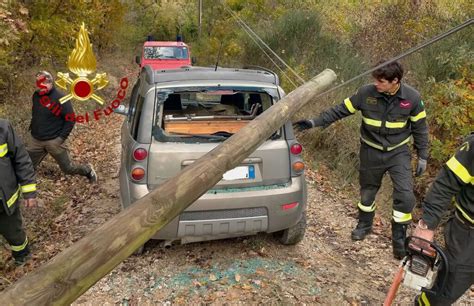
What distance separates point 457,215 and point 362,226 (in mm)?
2099

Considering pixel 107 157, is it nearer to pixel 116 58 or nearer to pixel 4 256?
pixel 4 256

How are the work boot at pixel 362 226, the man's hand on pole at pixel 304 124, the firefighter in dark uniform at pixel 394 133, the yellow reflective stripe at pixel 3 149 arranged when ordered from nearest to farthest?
the yellow reflective stripe at pixel 3 149 → the firefighter in dark uniform at pixel 394 133 → the man's hand on pole at pixel 304 124 → the work boot at pixel 362 226

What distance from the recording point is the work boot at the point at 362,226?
4.82 meters

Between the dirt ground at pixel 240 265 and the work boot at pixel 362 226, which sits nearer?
the dirt ground at pixel 240 265

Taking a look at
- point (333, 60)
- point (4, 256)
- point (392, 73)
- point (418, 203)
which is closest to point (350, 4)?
point (333, 60)

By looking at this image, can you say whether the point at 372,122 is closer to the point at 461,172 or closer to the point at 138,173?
the point at 461,172

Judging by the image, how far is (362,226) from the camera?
488 cm

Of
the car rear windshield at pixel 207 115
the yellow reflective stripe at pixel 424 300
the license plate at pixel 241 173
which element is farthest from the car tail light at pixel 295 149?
the yellow reflective stripe at pixel 424 300

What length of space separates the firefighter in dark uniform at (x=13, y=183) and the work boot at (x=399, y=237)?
3.84m

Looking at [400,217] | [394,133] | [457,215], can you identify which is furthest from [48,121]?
[457,215]

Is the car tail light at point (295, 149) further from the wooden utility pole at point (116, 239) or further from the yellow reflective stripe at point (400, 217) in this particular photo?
the yellow reflective stripe at point (400, 217)

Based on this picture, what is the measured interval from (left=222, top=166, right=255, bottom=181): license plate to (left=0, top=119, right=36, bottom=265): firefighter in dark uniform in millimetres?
2011

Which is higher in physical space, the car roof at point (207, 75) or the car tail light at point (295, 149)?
the car roof at point (207, 75)

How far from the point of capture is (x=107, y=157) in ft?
27.0
